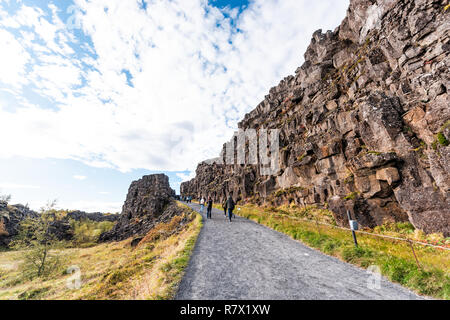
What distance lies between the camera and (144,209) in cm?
6247

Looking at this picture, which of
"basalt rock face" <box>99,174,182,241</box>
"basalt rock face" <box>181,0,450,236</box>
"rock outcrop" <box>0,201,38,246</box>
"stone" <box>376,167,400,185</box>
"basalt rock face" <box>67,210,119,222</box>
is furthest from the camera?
"basalt rock face" <box>67,210,119,222</box>

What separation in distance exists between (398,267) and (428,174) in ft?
33.0

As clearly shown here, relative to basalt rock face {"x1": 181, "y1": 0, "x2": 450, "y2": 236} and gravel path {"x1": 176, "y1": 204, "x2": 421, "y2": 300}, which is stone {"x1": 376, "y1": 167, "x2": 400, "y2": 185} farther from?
gravel path {"x1": 176, "y1": 204, "x2": 421, "y2": 300}

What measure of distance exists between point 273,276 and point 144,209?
66.3 m

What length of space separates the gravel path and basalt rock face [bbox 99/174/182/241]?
94.8 feet

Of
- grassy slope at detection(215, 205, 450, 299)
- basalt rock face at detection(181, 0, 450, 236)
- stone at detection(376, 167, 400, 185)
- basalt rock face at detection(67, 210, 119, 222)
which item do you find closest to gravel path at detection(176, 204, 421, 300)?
grassy slope at detection(215, 205, 450, 299)

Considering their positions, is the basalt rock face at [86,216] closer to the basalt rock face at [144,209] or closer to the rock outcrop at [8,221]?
the rock outcrop at [8,221]

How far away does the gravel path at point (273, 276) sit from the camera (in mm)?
5008

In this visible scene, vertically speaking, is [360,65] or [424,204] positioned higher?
[360,65]

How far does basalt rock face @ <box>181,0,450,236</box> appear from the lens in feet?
38.3

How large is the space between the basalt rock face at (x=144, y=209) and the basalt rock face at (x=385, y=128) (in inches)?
1108
